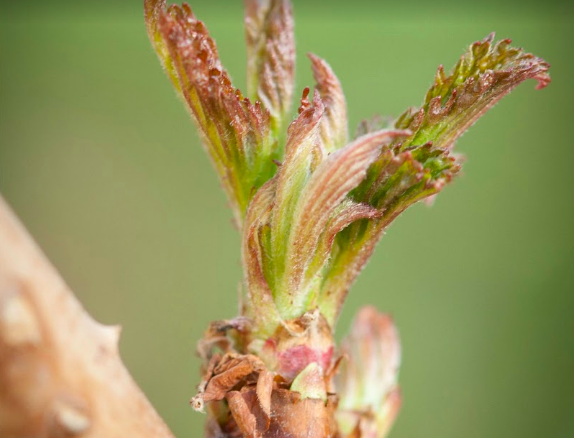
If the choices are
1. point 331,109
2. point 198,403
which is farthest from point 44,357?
point 331,109

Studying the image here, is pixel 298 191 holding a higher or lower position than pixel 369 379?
higher

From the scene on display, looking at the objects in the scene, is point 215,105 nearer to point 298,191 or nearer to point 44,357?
point 298,191

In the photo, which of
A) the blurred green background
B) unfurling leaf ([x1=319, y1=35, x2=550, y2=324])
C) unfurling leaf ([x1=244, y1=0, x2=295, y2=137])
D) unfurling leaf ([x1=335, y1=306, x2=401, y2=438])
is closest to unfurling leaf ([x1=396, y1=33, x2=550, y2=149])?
unfurling leaf ([x1=319, y1=35, x2=550, y2=324])

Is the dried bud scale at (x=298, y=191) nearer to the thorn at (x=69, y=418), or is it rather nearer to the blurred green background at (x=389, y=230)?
the thorn at (x=69, y=418)

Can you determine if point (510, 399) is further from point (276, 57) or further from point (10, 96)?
point (10, 96)

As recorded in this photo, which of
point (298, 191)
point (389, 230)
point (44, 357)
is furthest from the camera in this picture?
point (389, 230)

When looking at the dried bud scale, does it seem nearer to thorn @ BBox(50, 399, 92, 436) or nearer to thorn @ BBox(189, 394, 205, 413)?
thorn @ BBox(189, 394, 205, 413)
